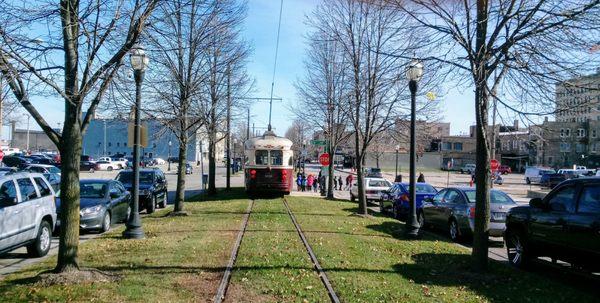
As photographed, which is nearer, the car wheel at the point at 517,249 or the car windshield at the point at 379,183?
the car wheel at the point at 517,249

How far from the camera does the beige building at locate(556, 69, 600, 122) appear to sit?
8.02 m

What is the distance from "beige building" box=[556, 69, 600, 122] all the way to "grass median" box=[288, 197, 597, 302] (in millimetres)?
2741

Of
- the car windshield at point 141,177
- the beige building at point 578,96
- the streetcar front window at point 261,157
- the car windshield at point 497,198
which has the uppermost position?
the beige building at point 578,96

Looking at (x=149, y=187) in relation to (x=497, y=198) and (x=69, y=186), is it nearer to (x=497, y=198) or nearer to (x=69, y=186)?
(x=497, y=198)

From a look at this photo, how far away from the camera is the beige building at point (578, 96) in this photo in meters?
8.02

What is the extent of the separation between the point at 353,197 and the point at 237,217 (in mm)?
14110

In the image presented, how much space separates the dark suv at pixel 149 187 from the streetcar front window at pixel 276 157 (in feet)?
17.7

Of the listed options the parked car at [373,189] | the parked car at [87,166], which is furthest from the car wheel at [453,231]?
the parked car at [87,166]

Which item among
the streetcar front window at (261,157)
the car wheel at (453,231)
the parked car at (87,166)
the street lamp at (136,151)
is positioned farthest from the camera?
the parked car at (87,166)

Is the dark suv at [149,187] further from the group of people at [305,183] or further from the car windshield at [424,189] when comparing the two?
the group of people at [305,183]

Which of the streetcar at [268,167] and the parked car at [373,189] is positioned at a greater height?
the streetcar at [268,167]

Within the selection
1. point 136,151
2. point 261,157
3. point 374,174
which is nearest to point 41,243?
point 136,151

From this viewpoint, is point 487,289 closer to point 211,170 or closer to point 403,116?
point 403,116

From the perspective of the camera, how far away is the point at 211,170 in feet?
97.5
